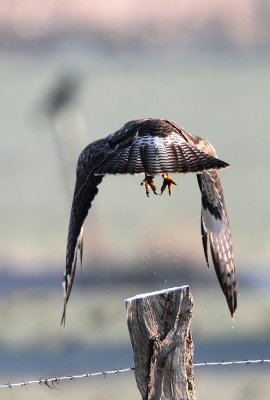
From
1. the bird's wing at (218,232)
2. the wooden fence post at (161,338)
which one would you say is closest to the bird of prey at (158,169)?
the bird's wing at (218,232)

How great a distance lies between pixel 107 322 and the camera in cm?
3027

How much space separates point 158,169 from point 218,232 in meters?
1.48

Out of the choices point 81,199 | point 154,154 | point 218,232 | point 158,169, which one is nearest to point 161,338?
point 158,169

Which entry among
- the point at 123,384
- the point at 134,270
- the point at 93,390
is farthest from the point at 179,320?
the point at 134,270

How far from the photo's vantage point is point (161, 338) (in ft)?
41.7

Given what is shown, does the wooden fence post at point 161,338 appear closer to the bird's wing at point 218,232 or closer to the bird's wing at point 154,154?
the bird's wing at point 154,154

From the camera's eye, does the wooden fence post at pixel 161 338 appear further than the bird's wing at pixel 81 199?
No

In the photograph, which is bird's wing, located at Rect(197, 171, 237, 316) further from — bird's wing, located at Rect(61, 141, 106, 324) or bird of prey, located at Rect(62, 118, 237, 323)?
bird's wing, located at Rect(61, 141, 106, 324)

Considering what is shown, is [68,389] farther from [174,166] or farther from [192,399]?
[192,399]

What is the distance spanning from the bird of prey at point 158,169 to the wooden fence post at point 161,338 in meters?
2.35

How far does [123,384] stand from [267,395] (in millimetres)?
2213

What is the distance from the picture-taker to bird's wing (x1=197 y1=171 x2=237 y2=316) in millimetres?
16141

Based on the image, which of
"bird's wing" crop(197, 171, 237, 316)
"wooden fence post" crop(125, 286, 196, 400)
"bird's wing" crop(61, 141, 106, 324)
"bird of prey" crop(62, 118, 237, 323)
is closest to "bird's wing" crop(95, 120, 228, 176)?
"bird of prey" crop(62, 118, 237, 323)

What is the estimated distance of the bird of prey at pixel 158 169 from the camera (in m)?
15.4
